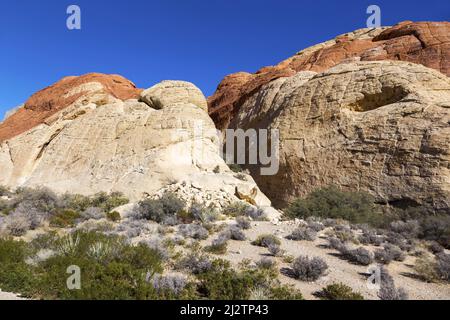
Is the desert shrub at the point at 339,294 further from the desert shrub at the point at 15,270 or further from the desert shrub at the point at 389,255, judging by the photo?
the desert shrub at the point at 15,270

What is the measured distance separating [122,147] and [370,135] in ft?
42.8

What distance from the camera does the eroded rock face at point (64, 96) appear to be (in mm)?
24391

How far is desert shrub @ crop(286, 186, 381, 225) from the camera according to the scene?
40.4 feet

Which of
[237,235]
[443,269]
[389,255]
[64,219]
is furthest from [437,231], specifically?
[64,219]

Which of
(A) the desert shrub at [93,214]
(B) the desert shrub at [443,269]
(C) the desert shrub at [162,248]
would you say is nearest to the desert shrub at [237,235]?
(C) the desert shrub at [162,248]

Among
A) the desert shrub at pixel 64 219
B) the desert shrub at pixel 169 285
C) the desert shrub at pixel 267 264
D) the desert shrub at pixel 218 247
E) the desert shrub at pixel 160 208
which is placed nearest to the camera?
the desert shrub at pixel 169 285

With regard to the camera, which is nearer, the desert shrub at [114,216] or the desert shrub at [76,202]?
the desert shrub at [114,216]

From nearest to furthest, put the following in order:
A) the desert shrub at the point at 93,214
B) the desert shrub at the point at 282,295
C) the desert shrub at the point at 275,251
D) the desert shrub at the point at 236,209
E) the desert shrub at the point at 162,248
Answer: the desert shrub at the point at 282,295, the desert shrub at the point at 162,248, the desert shrub at the point at 275,251, the desert shrub at the point at 93,214, the desert shrub at the point at 236,209

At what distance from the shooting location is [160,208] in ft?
39.0

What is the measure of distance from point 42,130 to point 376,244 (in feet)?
73.2

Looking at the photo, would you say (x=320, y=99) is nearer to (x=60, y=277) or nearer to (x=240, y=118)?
(x=240, y=118)

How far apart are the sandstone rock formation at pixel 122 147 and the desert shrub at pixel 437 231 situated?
7.04m

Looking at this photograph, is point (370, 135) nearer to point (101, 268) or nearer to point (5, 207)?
point (101, 268)
